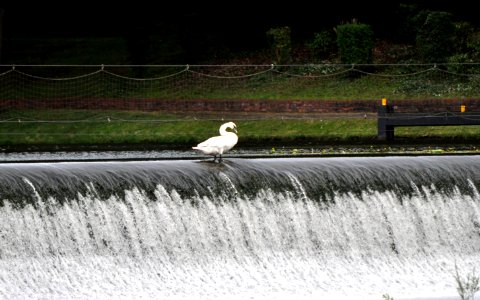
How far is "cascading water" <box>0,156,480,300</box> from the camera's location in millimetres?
17484

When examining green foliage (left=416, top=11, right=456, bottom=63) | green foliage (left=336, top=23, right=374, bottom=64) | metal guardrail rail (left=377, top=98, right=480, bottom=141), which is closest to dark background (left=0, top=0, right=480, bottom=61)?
green foliage (left=416, top=11, right=456, bottom=63)

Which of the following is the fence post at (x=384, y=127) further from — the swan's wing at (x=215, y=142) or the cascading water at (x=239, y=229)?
the swan's wing at (x=215, y=142)

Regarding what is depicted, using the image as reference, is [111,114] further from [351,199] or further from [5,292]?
[5,292]

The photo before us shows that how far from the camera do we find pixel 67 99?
37.0 m

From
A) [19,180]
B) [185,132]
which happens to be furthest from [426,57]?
[19,180]

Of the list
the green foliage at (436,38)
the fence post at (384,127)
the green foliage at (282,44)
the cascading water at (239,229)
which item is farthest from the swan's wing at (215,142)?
the green foliage at (282,44)

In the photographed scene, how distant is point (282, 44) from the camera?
40719 mm

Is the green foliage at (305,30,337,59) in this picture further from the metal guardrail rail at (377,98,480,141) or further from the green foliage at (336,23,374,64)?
the metal guardrail rail at (377,98,480,141)

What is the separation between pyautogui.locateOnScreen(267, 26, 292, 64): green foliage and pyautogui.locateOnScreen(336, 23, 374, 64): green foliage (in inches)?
79.7

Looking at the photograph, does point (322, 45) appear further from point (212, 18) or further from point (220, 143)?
point (220, 143)

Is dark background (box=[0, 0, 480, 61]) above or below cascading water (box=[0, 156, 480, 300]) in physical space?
→ above

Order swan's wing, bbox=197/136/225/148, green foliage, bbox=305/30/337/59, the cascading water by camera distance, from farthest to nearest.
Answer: green foliage, bbox=305/30/337/59 < swan's wing, bbox=197/136/225/148 < the cascading water

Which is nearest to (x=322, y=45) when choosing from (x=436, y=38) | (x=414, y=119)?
(x=436, y=38)

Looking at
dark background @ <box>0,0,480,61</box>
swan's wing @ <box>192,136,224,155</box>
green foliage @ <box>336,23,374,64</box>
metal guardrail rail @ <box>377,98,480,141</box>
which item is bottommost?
metal guardrail rail @ <box>377,98,480,141</box>
